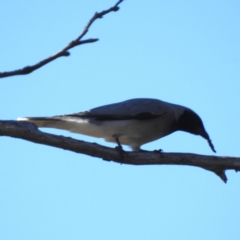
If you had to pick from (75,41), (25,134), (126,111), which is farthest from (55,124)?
(75,41)

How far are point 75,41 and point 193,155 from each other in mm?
2788

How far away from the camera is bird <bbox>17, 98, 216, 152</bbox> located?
8797 millimetres

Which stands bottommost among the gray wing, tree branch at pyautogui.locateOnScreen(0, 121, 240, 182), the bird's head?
tree branch at pyautogui.locateOnScreen(0, 121, 240, 182)

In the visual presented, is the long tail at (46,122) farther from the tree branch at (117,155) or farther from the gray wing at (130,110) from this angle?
the tree branch at (117,155)

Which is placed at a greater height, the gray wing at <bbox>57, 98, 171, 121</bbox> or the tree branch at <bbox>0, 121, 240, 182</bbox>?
the gray wing at <bbox>57, 98, 171, 121</bbox>

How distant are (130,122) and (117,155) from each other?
2.23 m

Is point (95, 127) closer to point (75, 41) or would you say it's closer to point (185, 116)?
point (185, 116)

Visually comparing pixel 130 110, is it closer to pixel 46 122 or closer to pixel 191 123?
pixel 191 123

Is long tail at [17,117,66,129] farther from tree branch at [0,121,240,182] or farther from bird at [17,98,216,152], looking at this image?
tree branch at [0,121,240,182]

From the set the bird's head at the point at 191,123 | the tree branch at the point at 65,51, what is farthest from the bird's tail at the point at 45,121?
the tree branch at the point at 65,51

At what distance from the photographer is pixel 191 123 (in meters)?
9.92

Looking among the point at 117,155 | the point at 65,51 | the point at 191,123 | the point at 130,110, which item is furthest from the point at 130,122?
the point at 65,51

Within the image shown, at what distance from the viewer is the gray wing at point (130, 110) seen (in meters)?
9.00

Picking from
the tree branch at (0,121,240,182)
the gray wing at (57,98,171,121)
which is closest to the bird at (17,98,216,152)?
the gray wing at (57,98,171,121)
